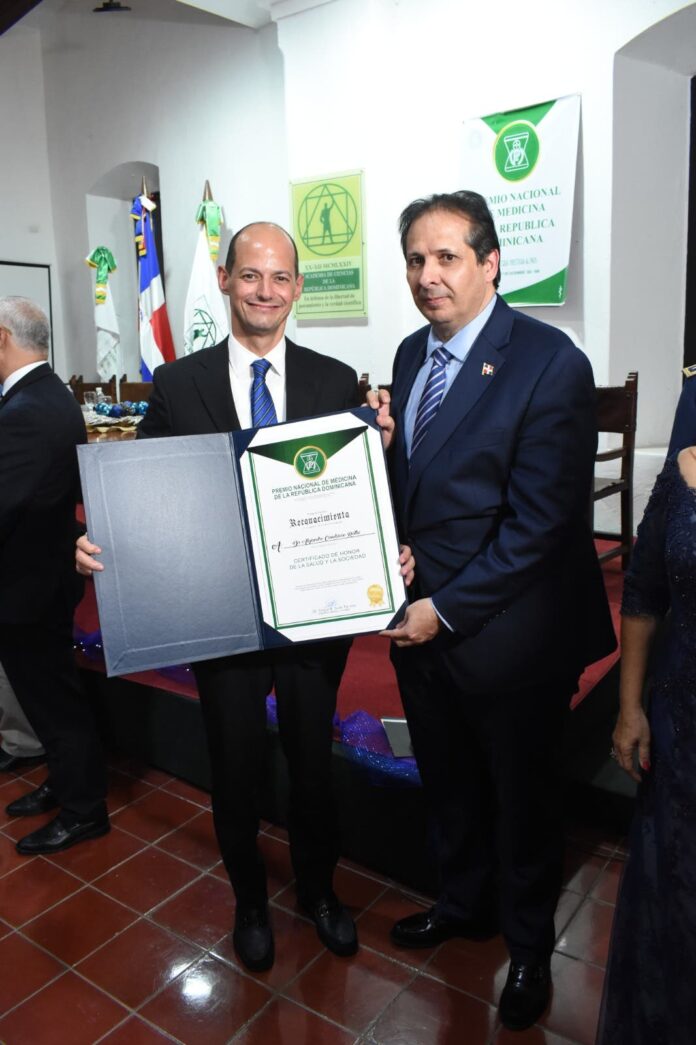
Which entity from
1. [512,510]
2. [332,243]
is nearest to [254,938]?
[512,510]

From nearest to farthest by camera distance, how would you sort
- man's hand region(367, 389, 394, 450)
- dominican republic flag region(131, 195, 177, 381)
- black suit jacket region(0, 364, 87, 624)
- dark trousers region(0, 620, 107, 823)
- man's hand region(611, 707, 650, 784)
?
1. man's hand region(611, 707, 650, 784)
2. man's hand region(367, 389, 394, 450)
3. black suit jacket region(0, 364, 87, 624)
4. dark trousers region(0, 620, 107, 823)
5. dominican republic flag region(131, 195, 177, 381)

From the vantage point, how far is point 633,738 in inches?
51.4

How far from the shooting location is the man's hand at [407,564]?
1594mm

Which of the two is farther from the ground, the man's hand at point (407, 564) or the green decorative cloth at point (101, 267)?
the green decorative cloth at point (101, 267)

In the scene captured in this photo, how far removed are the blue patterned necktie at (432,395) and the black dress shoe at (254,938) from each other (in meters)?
1.12

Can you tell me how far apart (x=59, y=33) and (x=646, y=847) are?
7764 mm

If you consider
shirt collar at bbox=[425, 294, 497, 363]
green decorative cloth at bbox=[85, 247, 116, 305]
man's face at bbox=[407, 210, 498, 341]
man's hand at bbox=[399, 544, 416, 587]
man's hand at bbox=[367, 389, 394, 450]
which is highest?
green decorative cloth at bbox=[85, 247, 116, 305]

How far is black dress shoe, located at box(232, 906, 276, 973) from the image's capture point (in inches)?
72.8

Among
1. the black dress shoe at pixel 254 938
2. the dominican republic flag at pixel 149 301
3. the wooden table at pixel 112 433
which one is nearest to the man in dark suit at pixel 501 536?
the black dress shoe at pixel 254 938

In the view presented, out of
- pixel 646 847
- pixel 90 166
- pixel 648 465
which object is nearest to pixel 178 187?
pixel 90 166

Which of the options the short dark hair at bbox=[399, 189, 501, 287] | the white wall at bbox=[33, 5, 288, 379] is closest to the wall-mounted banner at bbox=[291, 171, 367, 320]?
the white wall at bbox=[33, 5, 288, 379]

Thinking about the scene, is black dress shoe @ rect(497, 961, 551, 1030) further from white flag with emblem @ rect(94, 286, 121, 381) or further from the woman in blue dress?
white flag with emblem @ rect(94, 286, 121, 381)

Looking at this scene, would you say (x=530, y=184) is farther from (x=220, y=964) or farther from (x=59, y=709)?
(x=220, y=964)

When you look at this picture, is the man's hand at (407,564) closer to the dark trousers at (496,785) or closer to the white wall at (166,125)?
the dark trousers at (496,785)
